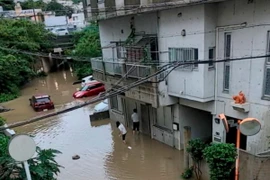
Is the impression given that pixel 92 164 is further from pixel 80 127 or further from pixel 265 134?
pixel 265 134

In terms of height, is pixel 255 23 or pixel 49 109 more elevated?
pixel 255 23

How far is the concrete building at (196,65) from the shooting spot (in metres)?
8.52

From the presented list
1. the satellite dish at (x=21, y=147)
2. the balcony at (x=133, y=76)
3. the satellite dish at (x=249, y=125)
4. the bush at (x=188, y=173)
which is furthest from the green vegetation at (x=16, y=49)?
the satellite dish at (x=249, y=125)

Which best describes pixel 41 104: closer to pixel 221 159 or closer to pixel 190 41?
pixel 190 41

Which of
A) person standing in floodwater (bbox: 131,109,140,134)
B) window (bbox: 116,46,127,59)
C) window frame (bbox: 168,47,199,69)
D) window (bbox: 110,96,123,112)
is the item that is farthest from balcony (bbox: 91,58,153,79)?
person standing in floodwater (bbox: 131,109,140,134)

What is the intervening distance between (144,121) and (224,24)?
676 cm

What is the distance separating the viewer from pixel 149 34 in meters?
12.1

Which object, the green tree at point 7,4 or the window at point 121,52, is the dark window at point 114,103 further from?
the green tree at point 7,4

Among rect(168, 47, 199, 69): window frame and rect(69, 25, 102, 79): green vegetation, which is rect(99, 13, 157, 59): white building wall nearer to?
rect(168, 47, 199, 69): window frame

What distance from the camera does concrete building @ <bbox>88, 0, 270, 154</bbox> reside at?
27.9ft

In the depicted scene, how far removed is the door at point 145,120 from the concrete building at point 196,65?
0.17ft

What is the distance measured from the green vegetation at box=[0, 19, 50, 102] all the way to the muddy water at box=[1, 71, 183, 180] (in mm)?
6754

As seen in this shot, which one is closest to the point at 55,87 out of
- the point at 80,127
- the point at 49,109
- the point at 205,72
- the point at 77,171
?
the point at 49,109

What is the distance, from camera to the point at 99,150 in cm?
1305
